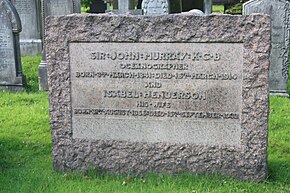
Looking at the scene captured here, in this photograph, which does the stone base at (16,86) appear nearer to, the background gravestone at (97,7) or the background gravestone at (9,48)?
the background gravestone at (9,48)

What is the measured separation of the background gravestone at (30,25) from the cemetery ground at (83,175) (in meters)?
5.24

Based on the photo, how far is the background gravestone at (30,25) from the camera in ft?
36.1

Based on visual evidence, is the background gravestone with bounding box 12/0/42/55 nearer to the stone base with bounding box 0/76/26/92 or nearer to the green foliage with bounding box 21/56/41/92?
the green foliage with bounding box 21/56/41/92

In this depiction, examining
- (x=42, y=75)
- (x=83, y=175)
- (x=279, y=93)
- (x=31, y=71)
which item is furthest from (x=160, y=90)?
(x=31, y=71)

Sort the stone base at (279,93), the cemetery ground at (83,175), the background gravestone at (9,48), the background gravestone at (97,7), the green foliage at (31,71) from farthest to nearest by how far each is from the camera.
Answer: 1. the background gravestone at (97,7)
2. the green foliage at (31,71)
3. the background gravestone at (9,48)
4. the stone base at (279,93)
5. the cemetery ground at (83,175)

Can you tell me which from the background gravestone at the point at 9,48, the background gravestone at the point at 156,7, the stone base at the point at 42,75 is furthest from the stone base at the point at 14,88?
the background gravestone at the point at 156,7

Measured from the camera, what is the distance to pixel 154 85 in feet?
13.2

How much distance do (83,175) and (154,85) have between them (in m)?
1.08

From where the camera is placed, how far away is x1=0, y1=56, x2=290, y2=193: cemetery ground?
3.79m

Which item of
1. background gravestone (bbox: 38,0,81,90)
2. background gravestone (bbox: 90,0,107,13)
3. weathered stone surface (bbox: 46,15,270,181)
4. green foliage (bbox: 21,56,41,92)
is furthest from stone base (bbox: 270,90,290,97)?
background gravestone (bbox: 90,0,107,13)

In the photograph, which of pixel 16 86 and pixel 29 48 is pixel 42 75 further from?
pixel 29 48

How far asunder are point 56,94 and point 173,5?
854 cm

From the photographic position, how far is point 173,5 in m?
12.1

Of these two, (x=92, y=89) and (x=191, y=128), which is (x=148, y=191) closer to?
(x=191, y=128)
